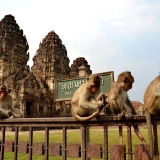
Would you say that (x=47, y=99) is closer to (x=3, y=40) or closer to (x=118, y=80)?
(x=3, y=40)

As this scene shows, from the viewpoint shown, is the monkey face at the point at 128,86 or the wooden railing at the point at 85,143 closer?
the wooden railing at the point at 85,143

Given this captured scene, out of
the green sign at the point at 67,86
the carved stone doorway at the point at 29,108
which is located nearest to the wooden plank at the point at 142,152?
the green sign at the point at 67,86

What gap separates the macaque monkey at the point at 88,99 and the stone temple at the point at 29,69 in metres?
16.1

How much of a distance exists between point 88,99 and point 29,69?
77.9 feet

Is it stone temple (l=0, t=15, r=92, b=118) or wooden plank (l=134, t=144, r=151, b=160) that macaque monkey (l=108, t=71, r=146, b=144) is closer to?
wooden plank (l=134, t=144, r=151, b=160)

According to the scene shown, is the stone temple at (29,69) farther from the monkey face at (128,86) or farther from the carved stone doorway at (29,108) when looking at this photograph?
the monkey face at (128,86)

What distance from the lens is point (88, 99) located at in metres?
3.16

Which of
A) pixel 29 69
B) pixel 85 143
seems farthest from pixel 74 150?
pixel 29 69

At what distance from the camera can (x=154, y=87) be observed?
2.79 m

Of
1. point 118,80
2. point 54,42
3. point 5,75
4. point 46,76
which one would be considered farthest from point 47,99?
point 118,80

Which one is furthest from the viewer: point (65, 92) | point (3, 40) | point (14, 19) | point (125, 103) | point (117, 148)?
point (14, 19)

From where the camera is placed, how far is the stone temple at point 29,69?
22328 mm

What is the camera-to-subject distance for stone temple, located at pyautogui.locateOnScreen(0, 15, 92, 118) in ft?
73.3

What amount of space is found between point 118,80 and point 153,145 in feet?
4.29
